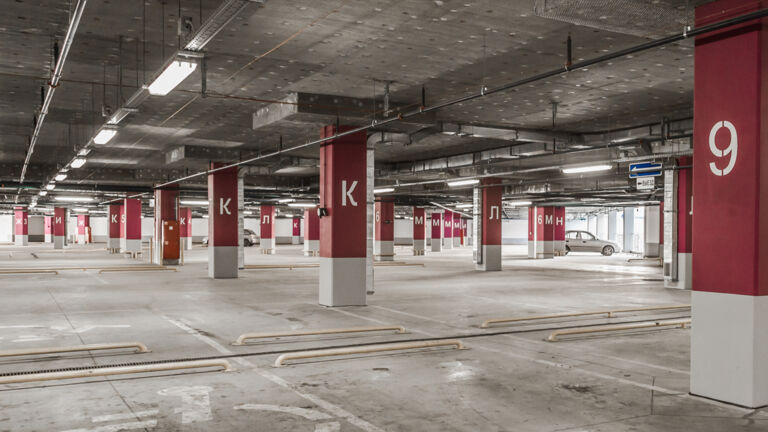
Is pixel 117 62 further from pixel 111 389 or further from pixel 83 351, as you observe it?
pixel 111 389

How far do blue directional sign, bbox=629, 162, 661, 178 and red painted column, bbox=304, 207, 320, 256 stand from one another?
912 inches

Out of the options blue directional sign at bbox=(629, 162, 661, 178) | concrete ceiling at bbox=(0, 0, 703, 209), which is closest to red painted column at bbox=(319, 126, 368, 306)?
concrete ceiling at bbox=(0, 0, 703, 209)

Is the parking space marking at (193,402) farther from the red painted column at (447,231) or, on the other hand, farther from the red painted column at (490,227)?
the red painted column at (447,231)

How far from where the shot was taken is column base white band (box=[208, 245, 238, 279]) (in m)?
19.0

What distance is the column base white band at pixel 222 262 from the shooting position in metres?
19.0

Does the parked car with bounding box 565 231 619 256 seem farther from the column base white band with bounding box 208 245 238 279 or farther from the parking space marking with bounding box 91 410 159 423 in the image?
the parking space marking with bounding box 91 410 159 423

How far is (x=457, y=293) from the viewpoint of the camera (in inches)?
578

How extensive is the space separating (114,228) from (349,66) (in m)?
34.2

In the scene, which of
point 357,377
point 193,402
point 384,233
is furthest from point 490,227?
point 193,402

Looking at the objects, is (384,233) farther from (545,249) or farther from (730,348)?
(730,348)

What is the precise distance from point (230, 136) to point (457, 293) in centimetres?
696

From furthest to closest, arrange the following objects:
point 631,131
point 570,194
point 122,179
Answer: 1. point 570,194
2. point 122,179
3. point 631,131

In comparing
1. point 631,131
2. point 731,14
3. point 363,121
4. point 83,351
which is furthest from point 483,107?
point 83,351

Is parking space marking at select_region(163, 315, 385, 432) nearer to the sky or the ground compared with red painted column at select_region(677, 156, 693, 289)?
nearer to the ground
